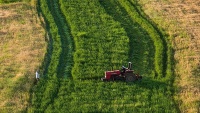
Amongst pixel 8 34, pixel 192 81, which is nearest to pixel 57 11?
pixel 8 34

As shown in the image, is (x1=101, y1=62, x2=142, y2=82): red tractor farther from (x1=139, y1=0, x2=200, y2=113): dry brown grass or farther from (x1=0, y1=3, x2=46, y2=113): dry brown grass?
(x1=0, y1=3, x2=46, y2=113): dry brown grass

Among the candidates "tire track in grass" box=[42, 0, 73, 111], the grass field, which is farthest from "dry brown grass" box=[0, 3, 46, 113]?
"tire track in grass" box=[42, 0, 73, 111]

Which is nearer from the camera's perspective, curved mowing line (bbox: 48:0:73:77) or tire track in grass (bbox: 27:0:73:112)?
tire track in grass (bbox: 27:0:73:112)

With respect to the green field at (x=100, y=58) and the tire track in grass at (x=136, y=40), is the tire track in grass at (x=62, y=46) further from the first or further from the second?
the tire track in grass at (x=136, y=40)

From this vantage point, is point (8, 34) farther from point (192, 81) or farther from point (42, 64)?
point (192, 81)

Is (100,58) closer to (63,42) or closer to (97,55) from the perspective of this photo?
(97,55)

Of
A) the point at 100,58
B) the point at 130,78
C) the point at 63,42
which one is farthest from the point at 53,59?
the point at 130,78
